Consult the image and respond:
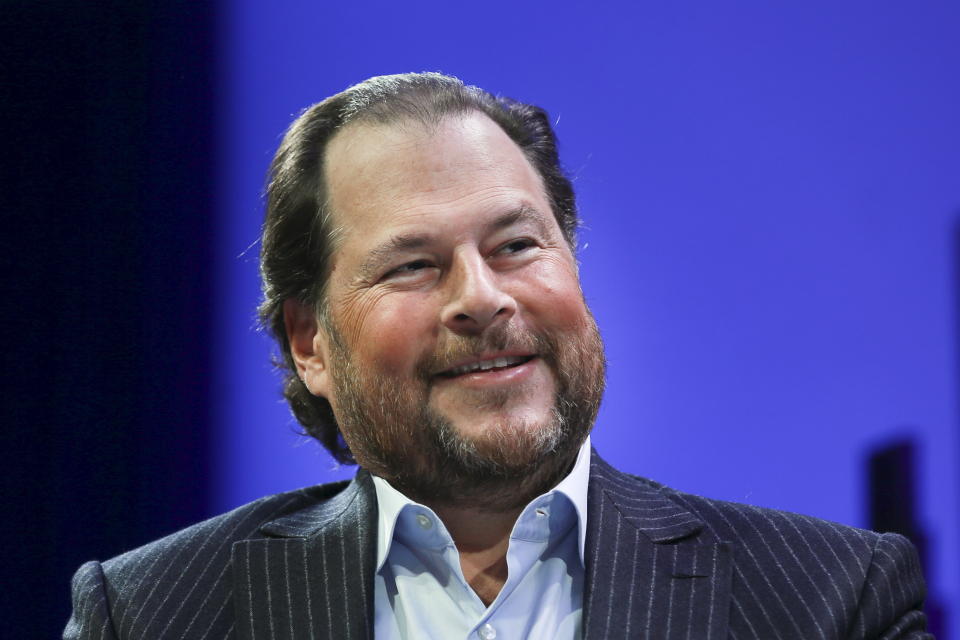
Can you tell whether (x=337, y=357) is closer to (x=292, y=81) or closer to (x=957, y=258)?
(x=292, y=81)

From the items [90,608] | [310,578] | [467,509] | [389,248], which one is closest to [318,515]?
[310,578]

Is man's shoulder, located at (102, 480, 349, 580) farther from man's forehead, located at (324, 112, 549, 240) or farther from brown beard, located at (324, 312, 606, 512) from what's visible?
man's forehead, located at (324, 112, 549, 240)

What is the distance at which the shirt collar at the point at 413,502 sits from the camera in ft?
5.86

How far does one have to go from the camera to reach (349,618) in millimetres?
1728

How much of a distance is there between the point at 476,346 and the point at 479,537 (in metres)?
0.35

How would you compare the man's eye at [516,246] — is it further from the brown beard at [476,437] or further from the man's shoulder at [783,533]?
the man's shoulder at [783,533]

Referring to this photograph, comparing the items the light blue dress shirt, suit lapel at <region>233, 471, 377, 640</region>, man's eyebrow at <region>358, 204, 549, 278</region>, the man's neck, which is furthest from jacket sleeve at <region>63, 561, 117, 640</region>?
man's eyebrow at <region>358, 204, 549, 278</region>

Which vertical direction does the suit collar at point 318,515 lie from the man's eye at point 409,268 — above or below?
below

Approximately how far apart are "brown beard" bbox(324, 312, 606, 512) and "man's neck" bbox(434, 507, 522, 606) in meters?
0.02

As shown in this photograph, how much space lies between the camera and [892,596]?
5.55 feet

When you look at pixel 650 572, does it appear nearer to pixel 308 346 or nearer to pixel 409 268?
pixel 409 268

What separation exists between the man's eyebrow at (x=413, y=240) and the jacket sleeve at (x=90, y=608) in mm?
706

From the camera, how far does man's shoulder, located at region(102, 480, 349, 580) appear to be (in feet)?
6.28

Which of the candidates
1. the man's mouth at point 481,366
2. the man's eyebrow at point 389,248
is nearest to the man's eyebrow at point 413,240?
the man's eyebrow at point 389,248
